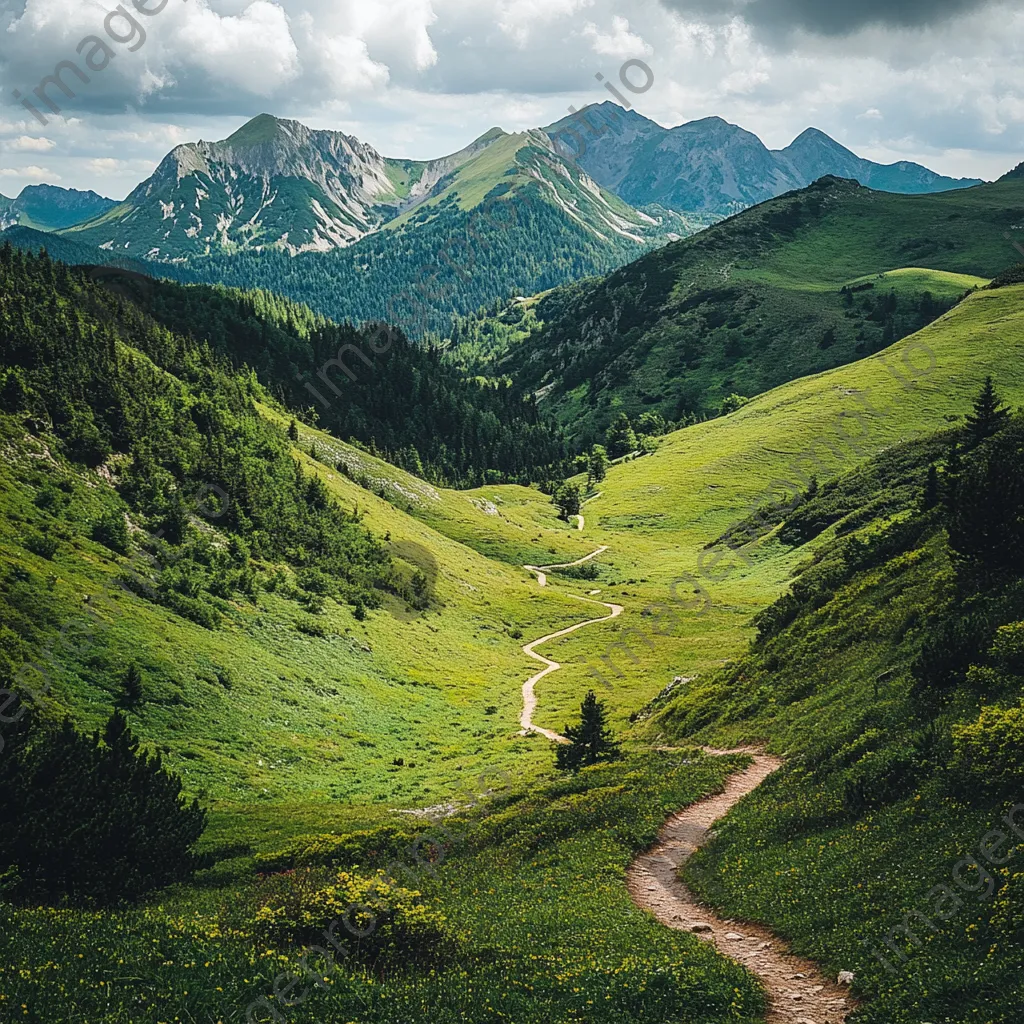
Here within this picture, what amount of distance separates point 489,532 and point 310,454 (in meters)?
36.4

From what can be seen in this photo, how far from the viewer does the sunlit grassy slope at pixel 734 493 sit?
91938 millimetres

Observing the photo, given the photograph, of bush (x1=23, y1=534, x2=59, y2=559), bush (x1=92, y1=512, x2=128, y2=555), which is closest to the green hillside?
bush (x1=92, y1=512, x2=128, y2=555)

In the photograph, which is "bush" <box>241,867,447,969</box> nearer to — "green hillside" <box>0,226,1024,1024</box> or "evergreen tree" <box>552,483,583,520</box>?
"green hillside" <box>0,226,1024,1024</box>

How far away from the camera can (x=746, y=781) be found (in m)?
32.8

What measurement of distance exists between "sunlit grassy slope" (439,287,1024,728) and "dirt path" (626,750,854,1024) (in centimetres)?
4635

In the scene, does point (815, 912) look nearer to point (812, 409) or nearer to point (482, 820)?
point (482, 820)

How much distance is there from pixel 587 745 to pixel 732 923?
22577mm

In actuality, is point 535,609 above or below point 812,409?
below

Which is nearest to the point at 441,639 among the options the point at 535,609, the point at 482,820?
the point at 535,609

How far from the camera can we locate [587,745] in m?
43.0

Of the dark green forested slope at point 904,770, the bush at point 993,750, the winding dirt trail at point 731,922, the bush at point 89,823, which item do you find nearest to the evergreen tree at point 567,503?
the dark green forested slope at point 904,770

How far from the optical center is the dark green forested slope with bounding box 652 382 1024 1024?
14.9m

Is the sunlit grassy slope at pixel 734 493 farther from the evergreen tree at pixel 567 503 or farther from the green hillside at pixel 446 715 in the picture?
the evergreen tree at pixel 567 503

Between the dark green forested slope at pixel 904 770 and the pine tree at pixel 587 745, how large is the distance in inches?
222
